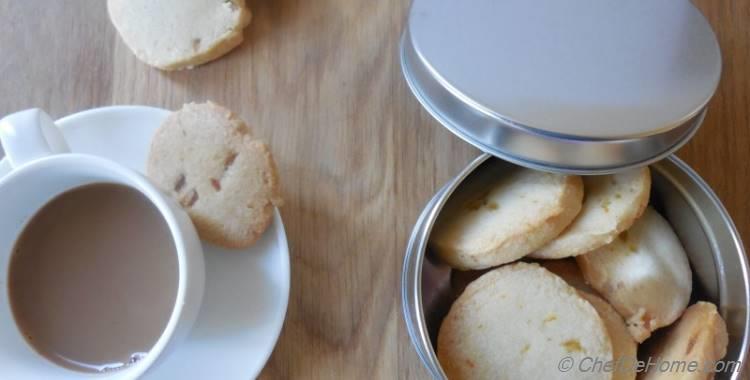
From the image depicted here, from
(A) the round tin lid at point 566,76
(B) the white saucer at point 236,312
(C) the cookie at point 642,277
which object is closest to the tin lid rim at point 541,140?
(A) the round tin lid at point 566,76

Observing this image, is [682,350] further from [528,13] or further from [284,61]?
[284,61]

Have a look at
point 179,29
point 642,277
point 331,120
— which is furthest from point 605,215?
point 179,29

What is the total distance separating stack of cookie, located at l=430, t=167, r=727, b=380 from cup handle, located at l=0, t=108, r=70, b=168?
0.43m

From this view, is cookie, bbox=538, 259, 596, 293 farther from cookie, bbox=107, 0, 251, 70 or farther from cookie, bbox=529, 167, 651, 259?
cookie, bbox=107, 0, 251, 70

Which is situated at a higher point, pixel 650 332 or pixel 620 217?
pixel 620 217

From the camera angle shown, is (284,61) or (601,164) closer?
(601,164)

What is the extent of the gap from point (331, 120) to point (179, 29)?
0.73ft

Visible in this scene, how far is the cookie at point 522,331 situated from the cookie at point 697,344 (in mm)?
76

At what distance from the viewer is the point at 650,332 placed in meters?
0.73

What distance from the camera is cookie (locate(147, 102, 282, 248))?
0.67 m

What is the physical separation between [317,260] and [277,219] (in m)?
0.10

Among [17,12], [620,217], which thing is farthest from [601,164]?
[17,12]

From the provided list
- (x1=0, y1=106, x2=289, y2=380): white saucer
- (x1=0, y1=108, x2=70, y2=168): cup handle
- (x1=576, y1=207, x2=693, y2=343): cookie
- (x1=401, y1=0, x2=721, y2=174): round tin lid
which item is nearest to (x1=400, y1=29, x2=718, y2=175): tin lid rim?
(x1=401, y1=0, x2=721, y2=174): round tin lid

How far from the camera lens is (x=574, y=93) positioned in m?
0.68
